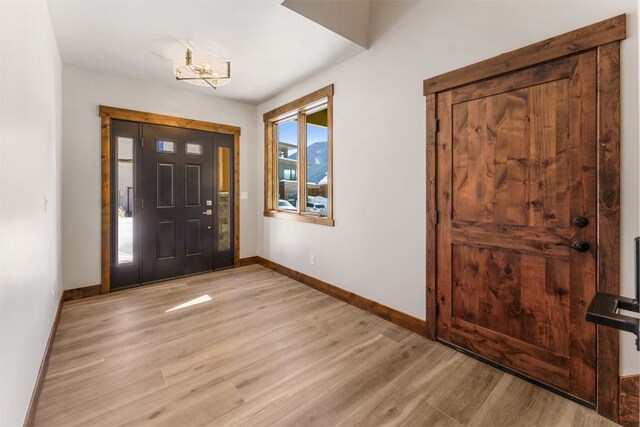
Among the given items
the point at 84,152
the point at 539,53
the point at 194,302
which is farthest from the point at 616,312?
the point at 84,152

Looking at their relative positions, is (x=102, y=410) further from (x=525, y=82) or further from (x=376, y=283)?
(x=525, y=82)

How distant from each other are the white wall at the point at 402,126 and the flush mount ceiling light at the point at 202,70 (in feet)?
3.60

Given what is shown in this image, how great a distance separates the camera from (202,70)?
303 centimetres

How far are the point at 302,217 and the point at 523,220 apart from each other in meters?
2.56

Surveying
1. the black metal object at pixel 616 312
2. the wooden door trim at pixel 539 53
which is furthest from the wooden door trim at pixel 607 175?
the black metal object at pixel 616 312

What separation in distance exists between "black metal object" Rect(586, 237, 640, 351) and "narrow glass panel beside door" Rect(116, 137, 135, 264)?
4.42 meters

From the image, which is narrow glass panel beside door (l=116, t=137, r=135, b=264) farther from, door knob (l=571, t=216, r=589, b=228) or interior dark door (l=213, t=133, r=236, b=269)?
door knob (l=571, t=216, r=589, b=228)

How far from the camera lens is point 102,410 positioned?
1.67m

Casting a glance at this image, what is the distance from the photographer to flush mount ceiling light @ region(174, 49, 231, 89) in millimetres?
2986

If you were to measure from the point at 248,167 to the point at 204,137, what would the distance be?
824 mm

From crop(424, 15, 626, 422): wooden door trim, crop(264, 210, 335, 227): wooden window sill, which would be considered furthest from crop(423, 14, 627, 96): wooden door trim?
crop(264, 210, 335, 227): wooden window sill

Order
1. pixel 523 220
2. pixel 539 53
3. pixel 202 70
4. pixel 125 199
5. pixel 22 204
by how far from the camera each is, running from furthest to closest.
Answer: pixel 125 199, pixel 202 70, pixel 523 220, pixel 539 53, pixel 22 204

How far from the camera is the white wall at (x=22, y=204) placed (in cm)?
118

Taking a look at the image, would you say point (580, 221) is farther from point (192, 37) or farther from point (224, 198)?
point (224, 198)
